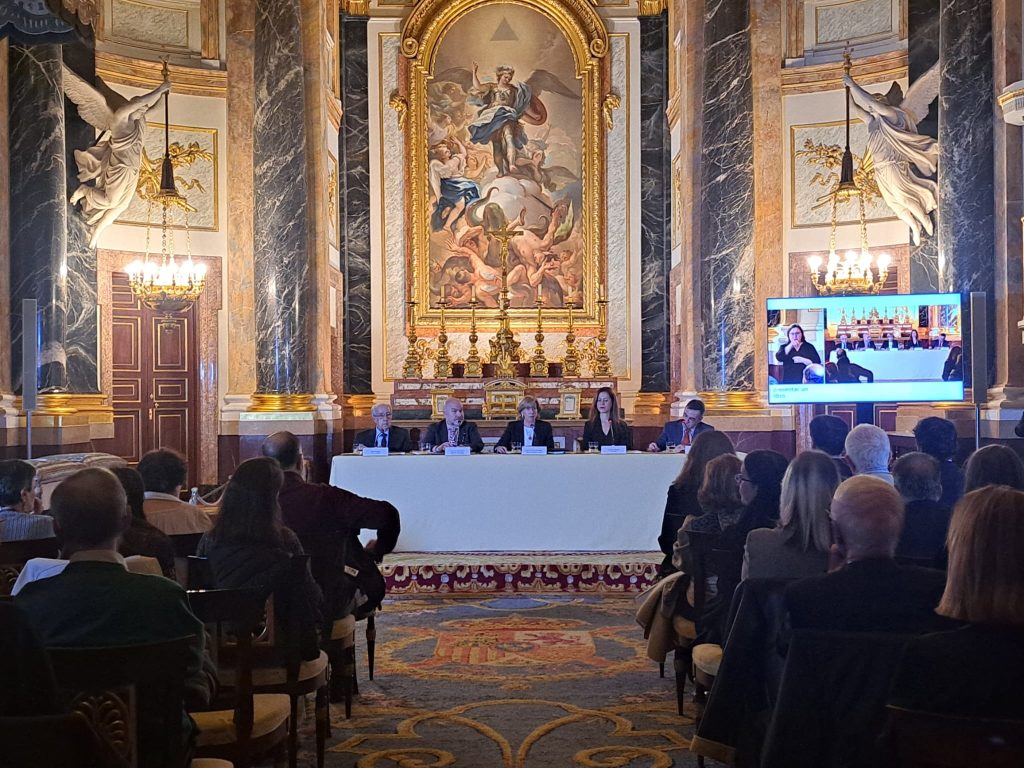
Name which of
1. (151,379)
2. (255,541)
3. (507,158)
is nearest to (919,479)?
(255,541)

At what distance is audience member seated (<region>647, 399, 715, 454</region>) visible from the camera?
10547 mm

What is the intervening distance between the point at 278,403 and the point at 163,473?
7.94 m

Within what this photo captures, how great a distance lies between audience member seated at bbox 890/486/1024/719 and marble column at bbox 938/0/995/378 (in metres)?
8.25

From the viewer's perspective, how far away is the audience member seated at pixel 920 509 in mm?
5074

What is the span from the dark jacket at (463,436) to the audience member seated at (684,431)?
5.10 ft

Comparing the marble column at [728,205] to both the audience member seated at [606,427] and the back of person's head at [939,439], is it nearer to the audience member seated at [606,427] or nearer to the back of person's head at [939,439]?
the audience member seated at [606,427]

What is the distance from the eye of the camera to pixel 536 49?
16984 mm

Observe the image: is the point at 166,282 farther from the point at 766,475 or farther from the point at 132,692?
the point at 132,692

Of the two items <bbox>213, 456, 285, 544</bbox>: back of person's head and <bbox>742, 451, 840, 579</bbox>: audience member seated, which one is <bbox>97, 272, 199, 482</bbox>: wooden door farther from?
<bbox>742, 451, 840, 579</bbox>: audience member seated

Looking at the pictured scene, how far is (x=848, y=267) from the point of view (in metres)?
13.7

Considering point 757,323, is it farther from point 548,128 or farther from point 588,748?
point 588,748

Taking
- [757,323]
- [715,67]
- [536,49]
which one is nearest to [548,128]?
[536,49]

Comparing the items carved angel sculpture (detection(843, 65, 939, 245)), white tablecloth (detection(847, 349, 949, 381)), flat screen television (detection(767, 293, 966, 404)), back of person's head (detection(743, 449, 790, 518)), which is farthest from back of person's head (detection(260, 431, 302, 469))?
carved angel sculpture (detection(843, 65, 939, 245))

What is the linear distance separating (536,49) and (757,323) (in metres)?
5.69
